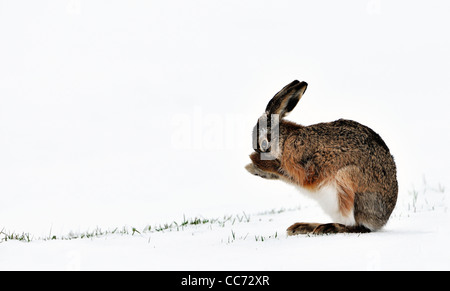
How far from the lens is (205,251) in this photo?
6.82m

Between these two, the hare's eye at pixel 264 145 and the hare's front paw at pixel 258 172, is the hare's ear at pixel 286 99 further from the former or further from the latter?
the hare's front paw at pixel 258 172

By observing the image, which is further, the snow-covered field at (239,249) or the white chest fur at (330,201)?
the white chest fur at (330,201)

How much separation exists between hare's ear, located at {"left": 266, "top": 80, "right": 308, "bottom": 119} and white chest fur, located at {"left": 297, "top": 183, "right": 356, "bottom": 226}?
1.08 metres

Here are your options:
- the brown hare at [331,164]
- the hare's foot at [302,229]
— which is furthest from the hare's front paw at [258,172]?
the hare's foot at [302,229]

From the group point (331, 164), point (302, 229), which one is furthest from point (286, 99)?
point (302, 229)

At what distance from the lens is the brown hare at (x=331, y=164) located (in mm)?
7172

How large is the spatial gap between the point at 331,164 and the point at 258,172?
1139 millimetres

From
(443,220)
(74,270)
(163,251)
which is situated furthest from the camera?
(443,220)

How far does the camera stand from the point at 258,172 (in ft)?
26.1
